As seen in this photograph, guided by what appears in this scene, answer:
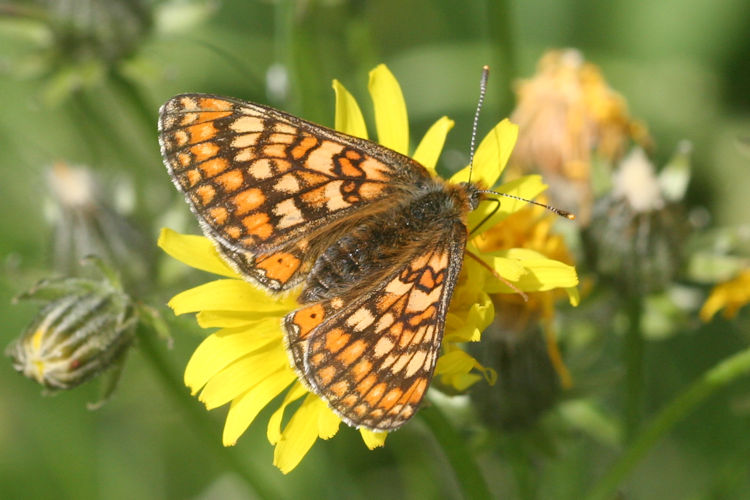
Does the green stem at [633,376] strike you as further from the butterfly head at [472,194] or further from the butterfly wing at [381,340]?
the butterfly wing at [381,340]

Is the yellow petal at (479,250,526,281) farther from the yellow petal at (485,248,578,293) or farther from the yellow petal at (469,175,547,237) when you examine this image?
the yellow petal at (469,175,547,237)

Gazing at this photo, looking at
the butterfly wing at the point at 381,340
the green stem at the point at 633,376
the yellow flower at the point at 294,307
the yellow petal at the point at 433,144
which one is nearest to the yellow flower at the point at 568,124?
the green stem at the point at 633,376

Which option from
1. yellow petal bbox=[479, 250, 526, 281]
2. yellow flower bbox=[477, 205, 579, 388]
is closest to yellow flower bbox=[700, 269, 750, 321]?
yellow flower bbox=[477, 205, 579, 388]

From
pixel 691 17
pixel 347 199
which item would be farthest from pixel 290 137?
pixel 691 17

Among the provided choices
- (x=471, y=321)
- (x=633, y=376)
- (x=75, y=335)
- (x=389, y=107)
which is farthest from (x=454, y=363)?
(x=75, y=335)

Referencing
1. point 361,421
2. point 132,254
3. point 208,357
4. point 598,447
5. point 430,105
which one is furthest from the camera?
point 430,105

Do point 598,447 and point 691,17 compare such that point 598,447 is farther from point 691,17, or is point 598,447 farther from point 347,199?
point 691,17

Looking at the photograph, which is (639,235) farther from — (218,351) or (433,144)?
(218,351)
